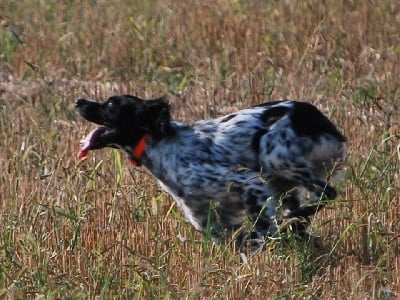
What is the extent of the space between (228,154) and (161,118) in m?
0.40

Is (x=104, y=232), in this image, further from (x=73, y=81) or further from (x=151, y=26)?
(x=151, y=26)

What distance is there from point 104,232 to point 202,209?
1.71ft

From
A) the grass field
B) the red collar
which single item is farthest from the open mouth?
the grass field

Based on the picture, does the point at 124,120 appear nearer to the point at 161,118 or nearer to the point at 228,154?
the point at 161,118

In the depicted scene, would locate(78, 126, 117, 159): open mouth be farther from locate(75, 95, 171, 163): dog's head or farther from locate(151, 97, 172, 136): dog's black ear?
locate(151, 97, 172, 136): dog's black ear

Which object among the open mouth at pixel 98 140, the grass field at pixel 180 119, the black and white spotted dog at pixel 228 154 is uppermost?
the open mouth at pixel 98 140

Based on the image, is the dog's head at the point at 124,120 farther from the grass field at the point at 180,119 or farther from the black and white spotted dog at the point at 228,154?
the grass field at the point at 180,119

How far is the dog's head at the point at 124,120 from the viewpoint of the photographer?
6398 mm

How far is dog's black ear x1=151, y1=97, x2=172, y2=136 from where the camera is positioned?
6445 mm

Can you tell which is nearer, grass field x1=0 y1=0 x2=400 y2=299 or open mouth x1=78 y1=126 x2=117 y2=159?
grass field x1=0 y1=0 x2=400 y2=299

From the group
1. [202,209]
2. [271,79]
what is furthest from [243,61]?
[202,209]

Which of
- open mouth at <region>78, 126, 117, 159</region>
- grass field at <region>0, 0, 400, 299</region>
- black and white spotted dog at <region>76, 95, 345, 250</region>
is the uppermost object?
open mouth at <region>78, 126, 117, 159</region>

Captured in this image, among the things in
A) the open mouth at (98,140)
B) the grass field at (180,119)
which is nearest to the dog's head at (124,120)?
the open mouth at (98,140)

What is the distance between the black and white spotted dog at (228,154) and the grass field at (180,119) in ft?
0.67
